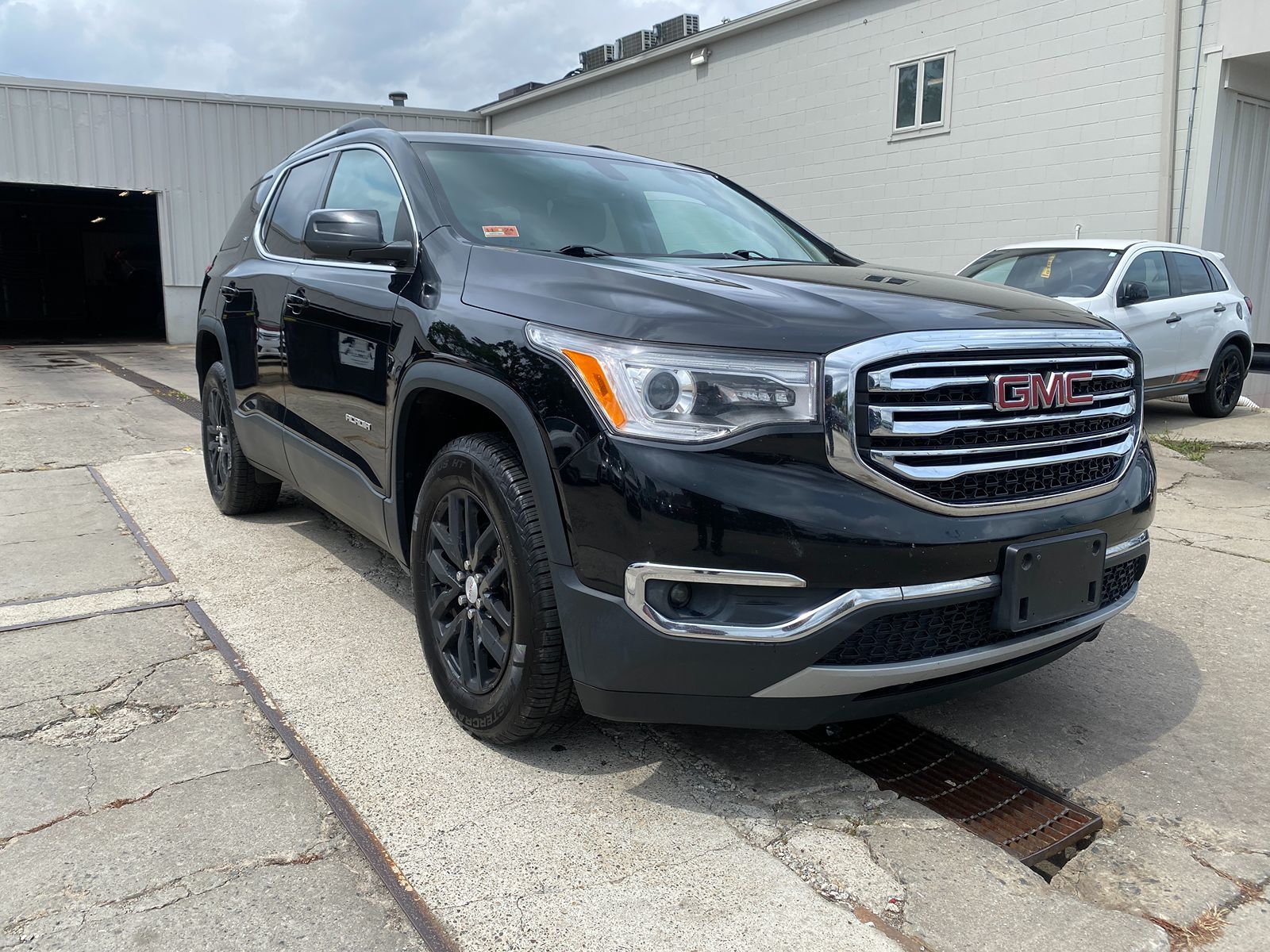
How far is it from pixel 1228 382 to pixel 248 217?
916 cm

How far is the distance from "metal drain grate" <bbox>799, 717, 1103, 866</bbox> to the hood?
4.04ft

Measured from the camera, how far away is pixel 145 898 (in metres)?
2.18

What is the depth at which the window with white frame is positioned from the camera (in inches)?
484

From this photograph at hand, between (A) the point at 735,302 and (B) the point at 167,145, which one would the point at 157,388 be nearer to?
(B) the point at 167,145

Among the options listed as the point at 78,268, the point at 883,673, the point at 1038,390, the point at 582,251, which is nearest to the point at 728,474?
the point at 883,673

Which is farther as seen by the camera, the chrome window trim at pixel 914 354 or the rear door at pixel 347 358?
the rear door at pixel 347 358

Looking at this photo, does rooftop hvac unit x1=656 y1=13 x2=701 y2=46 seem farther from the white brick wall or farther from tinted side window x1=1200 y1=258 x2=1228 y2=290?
tinted side window x1=1200 y1=258 x2=1228 y2=290

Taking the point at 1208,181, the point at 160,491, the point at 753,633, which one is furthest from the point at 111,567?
the point at 1208,181

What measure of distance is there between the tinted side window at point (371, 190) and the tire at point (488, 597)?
0.94 metres

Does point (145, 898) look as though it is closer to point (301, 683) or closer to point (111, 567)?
point (301, 683)

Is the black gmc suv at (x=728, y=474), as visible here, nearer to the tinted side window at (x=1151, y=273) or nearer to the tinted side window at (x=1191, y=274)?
the tinted side window at (x=1151, y=273)

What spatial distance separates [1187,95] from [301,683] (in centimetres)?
1072

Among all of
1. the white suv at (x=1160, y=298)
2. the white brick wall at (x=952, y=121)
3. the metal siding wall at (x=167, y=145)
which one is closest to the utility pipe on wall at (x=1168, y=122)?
the white brick wall at (x=952, y=121)

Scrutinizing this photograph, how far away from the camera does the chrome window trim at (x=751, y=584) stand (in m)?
2.21
